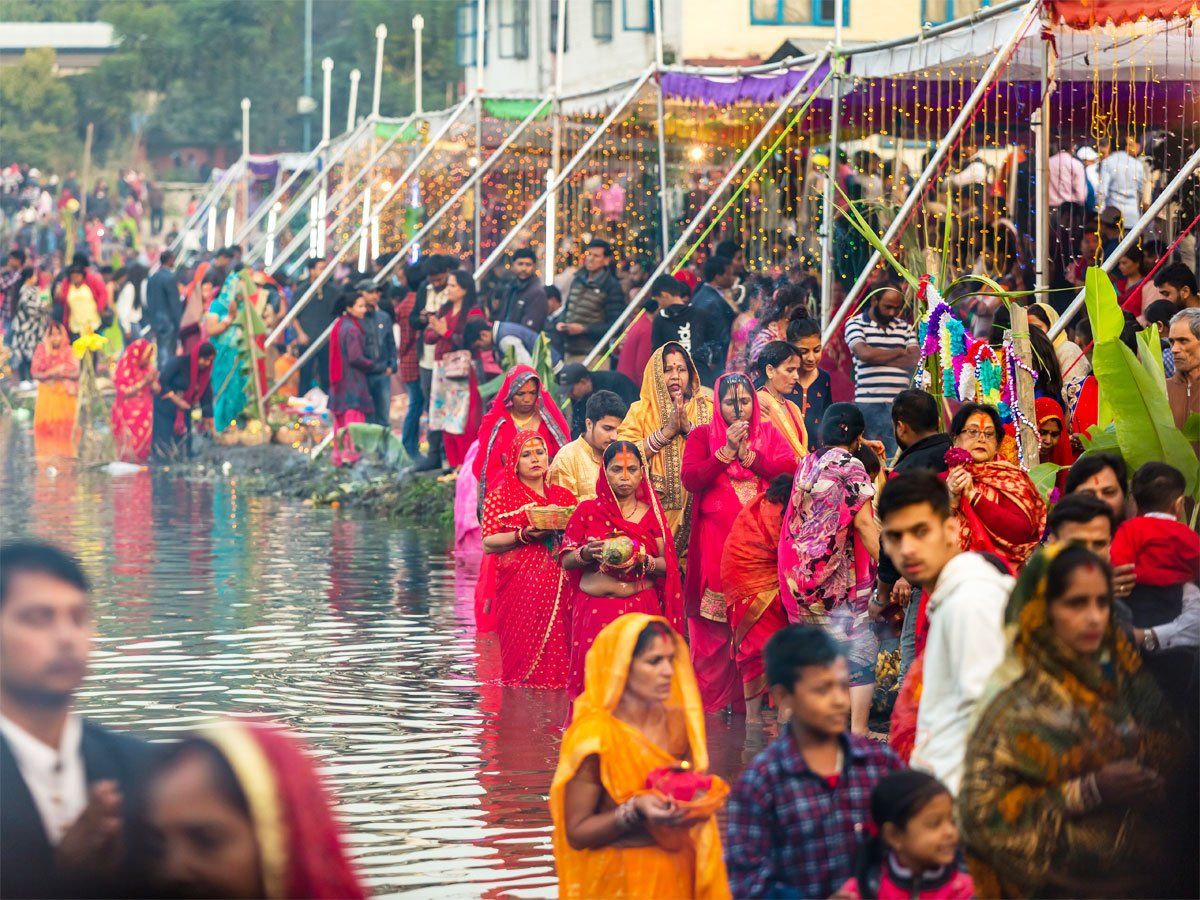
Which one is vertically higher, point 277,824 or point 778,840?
point 277,824

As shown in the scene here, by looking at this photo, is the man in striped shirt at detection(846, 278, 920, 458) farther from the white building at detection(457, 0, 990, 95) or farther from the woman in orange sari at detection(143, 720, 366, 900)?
the white building at detection(457, 0, 990, 95)

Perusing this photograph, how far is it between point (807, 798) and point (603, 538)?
4.56 metres

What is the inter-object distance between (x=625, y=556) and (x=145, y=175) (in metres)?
51.3

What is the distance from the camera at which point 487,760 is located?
905cm

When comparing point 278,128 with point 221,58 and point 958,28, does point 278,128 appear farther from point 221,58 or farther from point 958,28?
point 958,28

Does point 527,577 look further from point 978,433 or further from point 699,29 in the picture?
point 699,29

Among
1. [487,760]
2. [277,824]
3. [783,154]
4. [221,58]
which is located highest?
[221,58]

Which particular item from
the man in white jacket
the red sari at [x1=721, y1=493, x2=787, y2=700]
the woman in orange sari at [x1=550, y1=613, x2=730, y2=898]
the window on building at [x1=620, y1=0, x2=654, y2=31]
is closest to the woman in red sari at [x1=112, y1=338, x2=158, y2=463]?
the window on building at [x1=620, y1=0, x2=654, y2=31]

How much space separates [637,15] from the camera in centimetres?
3089

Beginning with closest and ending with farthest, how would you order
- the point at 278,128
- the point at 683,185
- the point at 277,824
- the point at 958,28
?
1. the point at 277,824
2. the point at 958,28
3. the point at 683,185
4. the point at 278,128

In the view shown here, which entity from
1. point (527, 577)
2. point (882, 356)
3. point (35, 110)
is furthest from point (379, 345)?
point (35, 110)

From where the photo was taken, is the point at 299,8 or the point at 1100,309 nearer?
the point at 1100,309

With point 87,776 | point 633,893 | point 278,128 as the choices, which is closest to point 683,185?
point 633,893

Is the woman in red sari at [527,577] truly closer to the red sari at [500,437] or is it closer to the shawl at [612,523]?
the red sari at [500,437]
